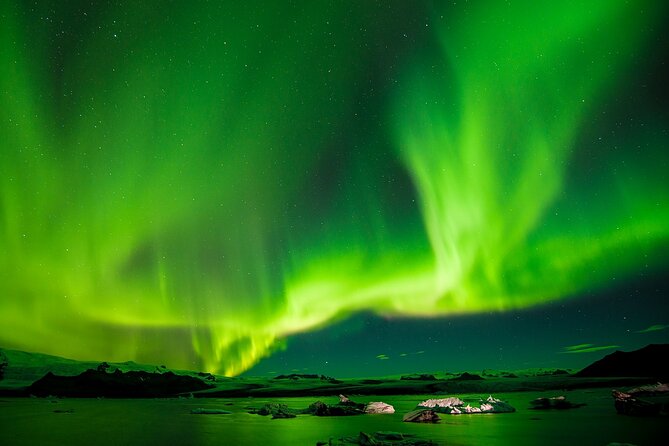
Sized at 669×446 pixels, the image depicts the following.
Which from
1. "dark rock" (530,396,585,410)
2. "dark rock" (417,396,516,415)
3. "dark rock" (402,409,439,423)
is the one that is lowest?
"dark rock" (530,396,585,410)

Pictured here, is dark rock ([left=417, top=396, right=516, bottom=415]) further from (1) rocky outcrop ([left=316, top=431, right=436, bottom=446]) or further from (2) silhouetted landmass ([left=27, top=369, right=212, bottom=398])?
(2) silhouetted landmass ([left=27, top=369, right=212, bottom=398])

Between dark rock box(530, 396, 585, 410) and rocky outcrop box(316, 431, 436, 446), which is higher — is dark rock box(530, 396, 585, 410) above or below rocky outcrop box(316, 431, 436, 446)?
below

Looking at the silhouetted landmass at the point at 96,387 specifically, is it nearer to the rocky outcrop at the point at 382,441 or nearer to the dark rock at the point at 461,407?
the dark rock at the point at 461,407

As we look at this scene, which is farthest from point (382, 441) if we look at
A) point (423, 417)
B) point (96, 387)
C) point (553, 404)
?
point (96, 387)

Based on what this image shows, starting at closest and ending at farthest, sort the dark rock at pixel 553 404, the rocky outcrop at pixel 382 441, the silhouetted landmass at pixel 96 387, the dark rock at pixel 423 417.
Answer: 1. the rocky outcrop at pixel 382 441
2. the dark rock at pixel 423 417
3. the dark rock at pixel 553 404
4. the silhouetted landmass at pixel 96 387

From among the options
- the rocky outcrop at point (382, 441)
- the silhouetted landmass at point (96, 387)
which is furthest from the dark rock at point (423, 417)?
the silhouetted landmass at point (96, 387)

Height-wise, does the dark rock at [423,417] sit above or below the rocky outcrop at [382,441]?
below

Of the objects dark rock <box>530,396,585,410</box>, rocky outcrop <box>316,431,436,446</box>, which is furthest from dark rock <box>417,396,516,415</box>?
rocky outcrop <box>316,431,436,446</box>

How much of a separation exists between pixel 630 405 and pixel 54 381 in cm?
21727

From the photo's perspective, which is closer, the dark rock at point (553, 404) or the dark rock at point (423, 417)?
the dark rock at point (423, 417)

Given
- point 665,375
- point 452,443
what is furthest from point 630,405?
point 665,375

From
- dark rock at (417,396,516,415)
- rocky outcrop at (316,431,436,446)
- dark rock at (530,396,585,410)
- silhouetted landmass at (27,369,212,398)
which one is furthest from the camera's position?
silhouetted landmass at (27,369,212,398)

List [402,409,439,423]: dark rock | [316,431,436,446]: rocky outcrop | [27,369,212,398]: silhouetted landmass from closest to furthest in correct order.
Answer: [316,431,436,446]: rocky outcrop
[402,409,439,423]: dark rock
[27,369,212,398]: silhouetted landmass

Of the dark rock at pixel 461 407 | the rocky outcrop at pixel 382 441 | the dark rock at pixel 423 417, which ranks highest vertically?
the rocky outcrop at pixel 382 441
